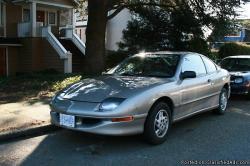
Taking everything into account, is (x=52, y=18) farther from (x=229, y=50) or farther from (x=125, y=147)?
(x=125, y=147)

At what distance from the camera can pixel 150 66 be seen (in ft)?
24.0

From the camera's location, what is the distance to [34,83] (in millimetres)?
13438

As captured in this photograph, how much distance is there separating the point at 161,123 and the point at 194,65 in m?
1.90

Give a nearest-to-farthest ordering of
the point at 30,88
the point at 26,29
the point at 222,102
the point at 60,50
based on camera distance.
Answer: the point at 222,102 < the point at 30,88 < the point at 60,50 < the point at 26,29

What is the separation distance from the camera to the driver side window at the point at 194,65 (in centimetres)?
740

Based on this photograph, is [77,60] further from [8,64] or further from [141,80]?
[141,80]

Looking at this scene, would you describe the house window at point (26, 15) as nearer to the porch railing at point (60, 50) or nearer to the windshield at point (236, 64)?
the porch railing at point (60, 50)

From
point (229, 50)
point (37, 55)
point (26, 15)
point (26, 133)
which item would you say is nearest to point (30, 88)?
point (26, 133)

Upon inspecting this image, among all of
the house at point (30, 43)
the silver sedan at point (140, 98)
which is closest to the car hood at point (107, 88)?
the silver sedan at point (140, 98)

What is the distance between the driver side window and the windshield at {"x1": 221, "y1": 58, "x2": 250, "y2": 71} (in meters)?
4.18

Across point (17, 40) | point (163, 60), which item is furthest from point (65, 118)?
point (17, 40)

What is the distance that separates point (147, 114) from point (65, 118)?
1.24 m

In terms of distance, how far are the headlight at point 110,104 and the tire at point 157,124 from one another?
0.58 meters

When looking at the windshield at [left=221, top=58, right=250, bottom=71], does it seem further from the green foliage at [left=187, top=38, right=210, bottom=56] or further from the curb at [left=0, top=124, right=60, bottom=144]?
the curb at [left=0, top=124, right=60, bottom=144]
